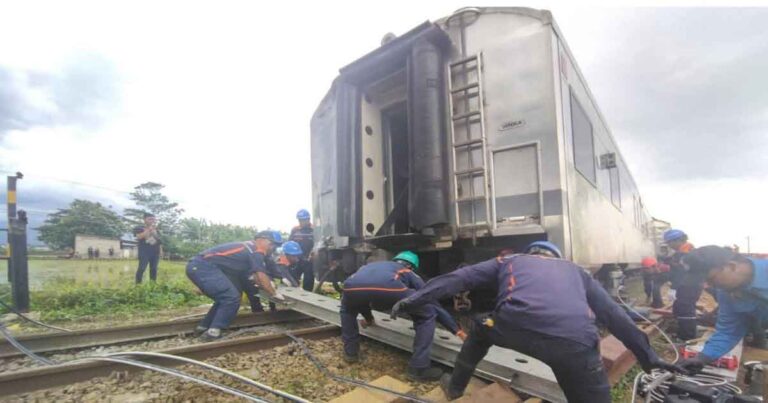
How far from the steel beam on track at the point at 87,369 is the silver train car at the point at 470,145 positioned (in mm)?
1431

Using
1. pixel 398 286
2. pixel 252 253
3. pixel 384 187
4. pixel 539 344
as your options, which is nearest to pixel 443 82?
pixel 384 187

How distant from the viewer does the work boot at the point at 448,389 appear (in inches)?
97.3

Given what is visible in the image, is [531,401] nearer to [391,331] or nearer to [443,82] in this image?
[391,331]

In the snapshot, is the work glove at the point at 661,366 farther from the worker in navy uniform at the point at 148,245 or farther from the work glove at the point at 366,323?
the worker in navy uniform at the point at 148,245

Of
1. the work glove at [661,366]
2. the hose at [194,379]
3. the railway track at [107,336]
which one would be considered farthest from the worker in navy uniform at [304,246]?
the work glove at [661,366]

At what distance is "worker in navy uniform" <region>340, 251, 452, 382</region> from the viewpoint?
2885 millimetres

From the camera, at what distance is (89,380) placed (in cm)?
265

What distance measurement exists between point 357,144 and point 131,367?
2.96m

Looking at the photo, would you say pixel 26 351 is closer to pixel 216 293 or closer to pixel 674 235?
pixel 216 293

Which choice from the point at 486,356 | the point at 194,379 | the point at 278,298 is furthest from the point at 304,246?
the point at 486,356

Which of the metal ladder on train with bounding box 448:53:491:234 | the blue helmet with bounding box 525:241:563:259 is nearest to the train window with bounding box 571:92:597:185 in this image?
the metal ladder on train with bounding box 448:53:491:234

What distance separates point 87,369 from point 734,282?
450cm

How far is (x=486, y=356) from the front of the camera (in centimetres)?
278

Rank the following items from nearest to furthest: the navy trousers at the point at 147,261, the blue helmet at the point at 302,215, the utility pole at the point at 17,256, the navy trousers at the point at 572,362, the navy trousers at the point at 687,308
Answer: the navy trousers at the point at 572,362 → the navy trousers at the point at 687,308 → the utility pole at the point at 17,256 → the blue helmet at the point at 302,215 → the navy trousers at the point at 147,261
